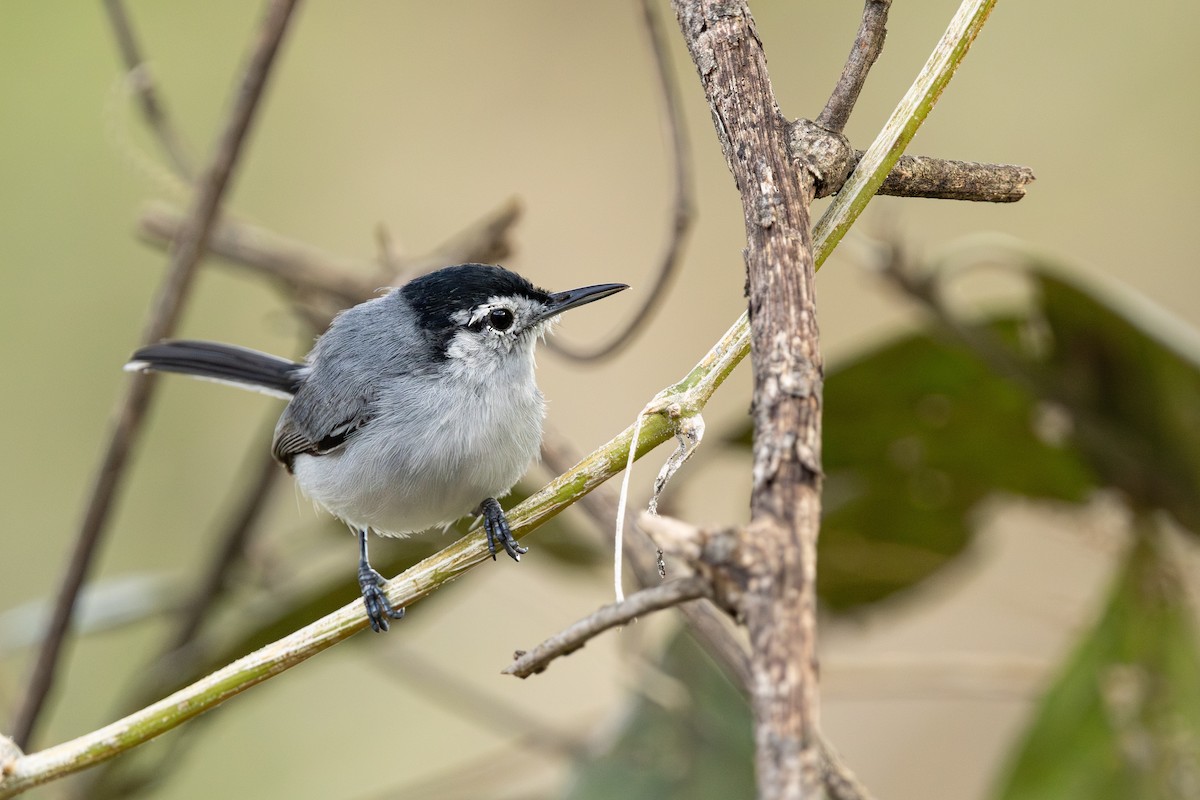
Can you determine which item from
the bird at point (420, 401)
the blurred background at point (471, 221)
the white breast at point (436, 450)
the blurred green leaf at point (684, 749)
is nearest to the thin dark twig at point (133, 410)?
the bird at point (420, 401)

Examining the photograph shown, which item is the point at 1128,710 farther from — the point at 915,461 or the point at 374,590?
the point at 374,590

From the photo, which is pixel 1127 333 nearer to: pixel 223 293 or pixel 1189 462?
pixel 1189 462

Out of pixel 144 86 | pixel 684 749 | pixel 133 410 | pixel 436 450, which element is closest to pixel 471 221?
pixel 144 86

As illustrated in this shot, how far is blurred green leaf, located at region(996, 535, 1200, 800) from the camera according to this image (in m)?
2.09

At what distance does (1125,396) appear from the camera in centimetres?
221

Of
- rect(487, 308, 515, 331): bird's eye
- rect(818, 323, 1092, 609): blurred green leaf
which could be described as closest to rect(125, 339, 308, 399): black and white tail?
rect(487, 308, 515, 331): bird's eye

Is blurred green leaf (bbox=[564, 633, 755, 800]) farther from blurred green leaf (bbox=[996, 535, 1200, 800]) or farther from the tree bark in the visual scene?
the tree bark

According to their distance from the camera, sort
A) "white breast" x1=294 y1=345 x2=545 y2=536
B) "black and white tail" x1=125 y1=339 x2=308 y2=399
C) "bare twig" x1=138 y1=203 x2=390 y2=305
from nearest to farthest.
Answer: "white breast" x1=294 y1=345 x2=545 y2=536, "black and white tail" x1=125 y1=339 x2=308 y2=399, "bare twig" x1=138 y1=203 x2=390 y2=305

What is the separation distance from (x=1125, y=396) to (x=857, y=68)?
1345 mm

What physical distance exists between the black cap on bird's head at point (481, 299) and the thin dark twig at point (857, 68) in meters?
1.03

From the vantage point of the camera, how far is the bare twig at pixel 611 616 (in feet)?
2.57

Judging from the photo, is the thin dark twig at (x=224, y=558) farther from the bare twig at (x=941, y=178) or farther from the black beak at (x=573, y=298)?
the bare twig at (x=941, y=178)

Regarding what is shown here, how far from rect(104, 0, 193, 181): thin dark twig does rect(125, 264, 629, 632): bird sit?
23.3 inches

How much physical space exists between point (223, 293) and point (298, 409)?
2.39m
